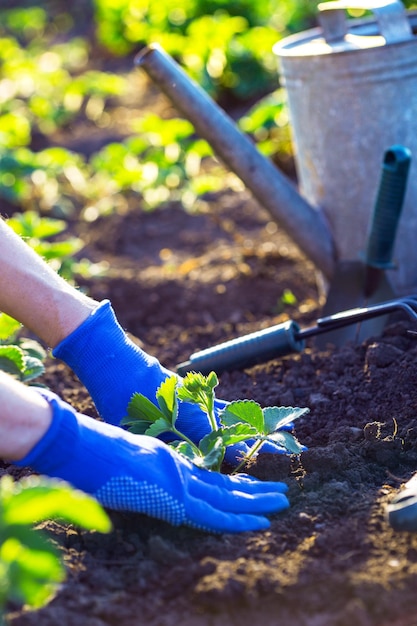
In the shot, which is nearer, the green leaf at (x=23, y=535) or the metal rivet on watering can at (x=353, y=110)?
the green leaf at (x=23, y=535)

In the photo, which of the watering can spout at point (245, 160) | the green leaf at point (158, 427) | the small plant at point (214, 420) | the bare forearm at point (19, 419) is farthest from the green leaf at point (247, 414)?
the watering can spout at point (245, 160)

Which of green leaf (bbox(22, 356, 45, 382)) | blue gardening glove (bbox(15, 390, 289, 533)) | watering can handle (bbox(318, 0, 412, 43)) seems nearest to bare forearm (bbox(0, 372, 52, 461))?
blue gardening glove (bbox(15, 390, 289, 533))

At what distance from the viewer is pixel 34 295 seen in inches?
73.7

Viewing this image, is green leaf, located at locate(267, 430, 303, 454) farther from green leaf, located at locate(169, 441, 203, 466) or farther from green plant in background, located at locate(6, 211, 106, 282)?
green plant in background, located at locate(6, 211, 106, 282)

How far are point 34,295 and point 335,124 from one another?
1.33 meters

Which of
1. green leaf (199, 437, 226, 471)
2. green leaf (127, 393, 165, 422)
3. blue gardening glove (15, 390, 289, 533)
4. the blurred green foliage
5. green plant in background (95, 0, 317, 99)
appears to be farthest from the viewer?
green plant in background (95, 0, 317, 99)

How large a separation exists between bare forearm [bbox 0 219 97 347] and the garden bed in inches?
Answer: 13.2

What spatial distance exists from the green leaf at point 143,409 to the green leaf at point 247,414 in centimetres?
14

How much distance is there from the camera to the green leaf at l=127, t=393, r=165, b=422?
178 cm

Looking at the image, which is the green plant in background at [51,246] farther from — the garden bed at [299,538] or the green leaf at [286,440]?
the green leaf at [286,440]

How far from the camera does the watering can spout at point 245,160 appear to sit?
270 centimetres

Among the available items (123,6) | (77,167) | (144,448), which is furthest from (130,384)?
(123,6)

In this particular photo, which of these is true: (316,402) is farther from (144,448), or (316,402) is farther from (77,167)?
(77,167)

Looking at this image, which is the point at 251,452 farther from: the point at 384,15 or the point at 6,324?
the point at 384,15
